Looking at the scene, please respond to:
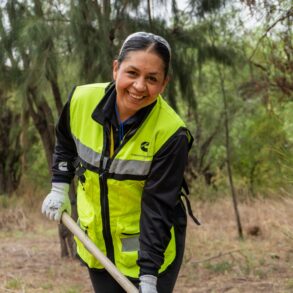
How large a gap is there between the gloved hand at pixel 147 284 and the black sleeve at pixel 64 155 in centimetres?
75

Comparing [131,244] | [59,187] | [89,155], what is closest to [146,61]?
[89,155]

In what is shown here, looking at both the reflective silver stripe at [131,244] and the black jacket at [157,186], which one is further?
the reflective silver stripe at [131,244]

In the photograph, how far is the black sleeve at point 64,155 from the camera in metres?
2.74

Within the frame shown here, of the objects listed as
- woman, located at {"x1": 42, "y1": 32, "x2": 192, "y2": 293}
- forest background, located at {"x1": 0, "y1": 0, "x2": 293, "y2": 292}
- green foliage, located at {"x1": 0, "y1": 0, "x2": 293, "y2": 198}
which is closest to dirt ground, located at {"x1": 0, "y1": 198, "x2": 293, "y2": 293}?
forest background, located at {"x1": 0, "y1": 0, "x2": 293, "y2": 292}

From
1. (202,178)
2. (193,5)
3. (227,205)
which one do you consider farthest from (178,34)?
(202,178)

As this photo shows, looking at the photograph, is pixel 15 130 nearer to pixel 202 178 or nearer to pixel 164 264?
pixel 202 178

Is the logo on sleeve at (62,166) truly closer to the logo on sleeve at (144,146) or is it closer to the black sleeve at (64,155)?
the black sleeve at (64,155)

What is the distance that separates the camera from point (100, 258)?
2432 mm

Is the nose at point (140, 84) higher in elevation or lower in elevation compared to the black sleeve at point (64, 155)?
higher

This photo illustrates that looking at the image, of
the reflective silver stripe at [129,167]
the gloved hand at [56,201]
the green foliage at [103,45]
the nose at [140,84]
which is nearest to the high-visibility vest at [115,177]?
the reflective silver stripe at [129,167]

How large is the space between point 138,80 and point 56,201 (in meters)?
0.86

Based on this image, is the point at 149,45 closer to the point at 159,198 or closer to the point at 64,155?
the point at 159,198

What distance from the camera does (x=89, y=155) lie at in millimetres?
2422

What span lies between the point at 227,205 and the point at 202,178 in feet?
5.52
